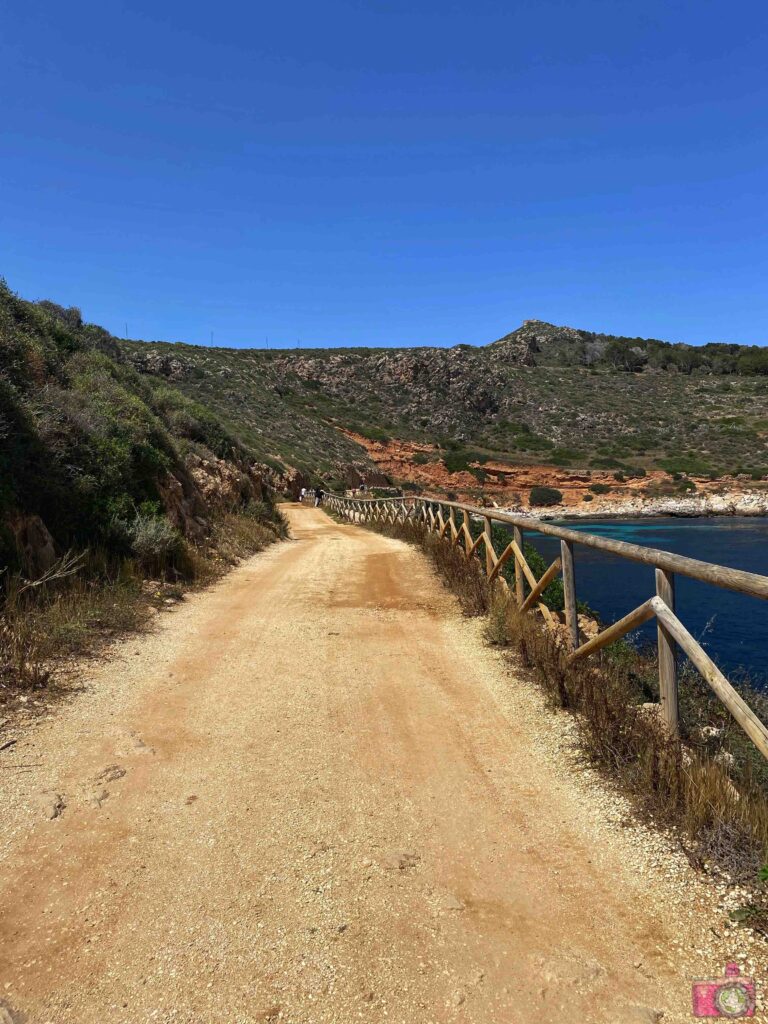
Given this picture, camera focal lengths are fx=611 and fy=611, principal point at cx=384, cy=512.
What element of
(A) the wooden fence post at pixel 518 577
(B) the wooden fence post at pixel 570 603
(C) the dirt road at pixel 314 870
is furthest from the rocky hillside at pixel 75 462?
(B) the wooden fence post at pixel 570 603

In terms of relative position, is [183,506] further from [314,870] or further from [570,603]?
[314,870]

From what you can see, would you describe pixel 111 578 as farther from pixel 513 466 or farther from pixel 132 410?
pixel 513 466

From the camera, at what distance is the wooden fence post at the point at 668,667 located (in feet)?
12.6

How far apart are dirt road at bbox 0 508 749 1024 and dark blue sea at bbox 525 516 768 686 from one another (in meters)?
2.51

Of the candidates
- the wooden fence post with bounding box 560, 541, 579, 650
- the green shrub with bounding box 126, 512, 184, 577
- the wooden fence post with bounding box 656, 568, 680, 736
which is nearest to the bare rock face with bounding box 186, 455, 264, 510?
the green shrub with bounding box 126, 512, 184, 577

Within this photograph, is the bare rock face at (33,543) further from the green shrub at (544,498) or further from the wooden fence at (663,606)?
the green shrub at (544,498)

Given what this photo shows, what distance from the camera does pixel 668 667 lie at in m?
3.85

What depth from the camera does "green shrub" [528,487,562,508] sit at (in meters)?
47.6

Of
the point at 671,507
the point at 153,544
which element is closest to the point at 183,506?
the point at 153,544

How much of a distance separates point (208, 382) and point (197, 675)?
5742cm

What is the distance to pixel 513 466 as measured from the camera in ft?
179

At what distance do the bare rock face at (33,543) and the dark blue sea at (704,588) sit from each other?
22.9ft

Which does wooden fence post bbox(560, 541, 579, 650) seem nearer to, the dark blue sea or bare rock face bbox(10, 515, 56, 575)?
the dark blue sea

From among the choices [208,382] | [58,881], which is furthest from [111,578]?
[208,382]
